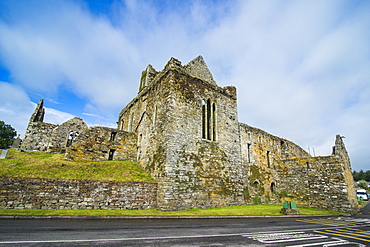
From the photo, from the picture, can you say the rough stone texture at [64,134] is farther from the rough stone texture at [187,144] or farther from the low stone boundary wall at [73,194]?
the low stone boundary wall at [73,194]

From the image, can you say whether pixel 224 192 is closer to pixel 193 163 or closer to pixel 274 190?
pixel 193 163

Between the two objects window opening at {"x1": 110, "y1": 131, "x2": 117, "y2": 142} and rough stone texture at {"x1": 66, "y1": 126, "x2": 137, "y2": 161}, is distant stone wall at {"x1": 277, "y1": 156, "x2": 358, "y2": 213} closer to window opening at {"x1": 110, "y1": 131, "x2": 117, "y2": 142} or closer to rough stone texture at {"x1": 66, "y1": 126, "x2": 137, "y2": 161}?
rough stone texture at {"x1": 66, "y1": 126, "x2": 137, "y2": 161}

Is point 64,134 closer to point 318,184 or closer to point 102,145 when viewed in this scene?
point 102,145

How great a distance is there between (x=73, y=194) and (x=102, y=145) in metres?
6.76

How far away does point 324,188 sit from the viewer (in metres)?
17.7

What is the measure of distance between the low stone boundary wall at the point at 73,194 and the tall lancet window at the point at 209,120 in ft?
22.1

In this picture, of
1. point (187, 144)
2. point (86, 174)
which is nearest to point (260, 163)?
point (187, 144)

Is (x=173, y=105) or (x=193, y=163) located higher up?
(x=173, y=105)

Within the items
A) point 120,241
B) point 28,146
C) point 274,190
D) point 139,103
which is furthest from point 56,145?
point 274,190

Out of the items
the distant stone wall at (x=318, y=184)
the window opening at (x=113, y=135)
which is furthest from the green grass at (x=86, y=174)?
the distant stone wall at (x=318, y=184)

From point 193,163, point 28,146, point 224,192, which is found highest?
point 28,146

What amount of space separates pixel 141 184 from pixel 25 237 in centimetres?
738

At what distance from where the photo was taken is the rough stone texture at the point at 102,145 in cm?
1573

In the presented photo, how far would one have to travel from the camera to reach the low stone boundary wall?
31.8ft
